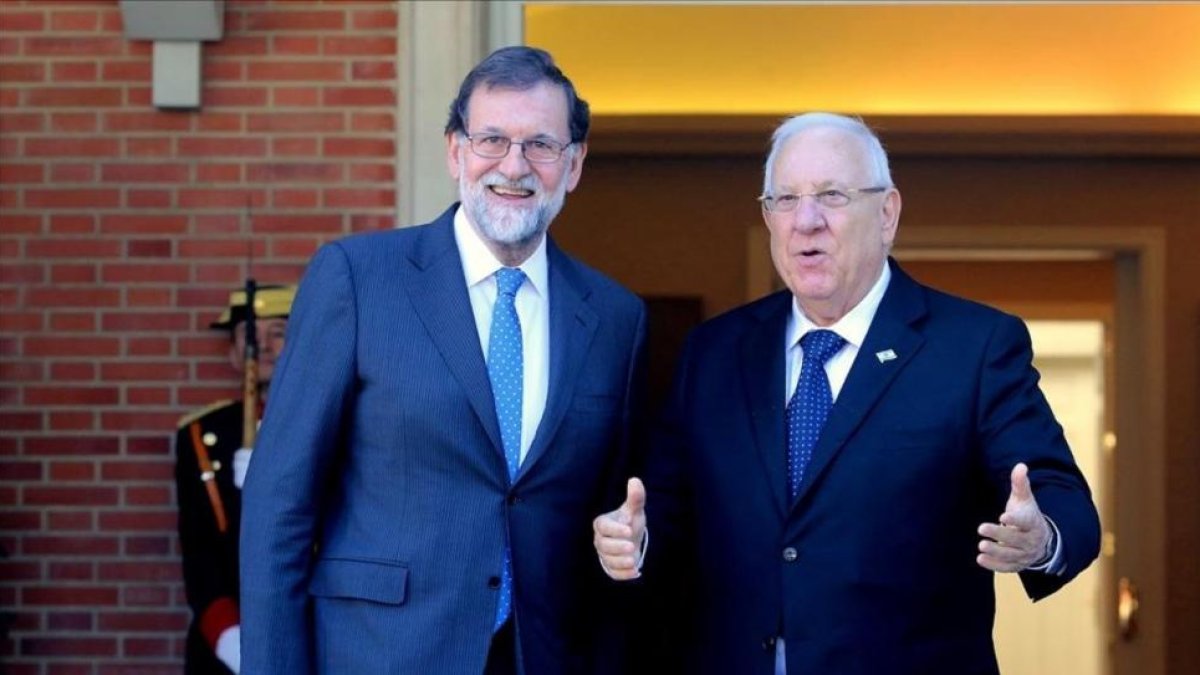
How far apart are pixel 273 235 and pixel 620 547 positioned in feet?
7.15

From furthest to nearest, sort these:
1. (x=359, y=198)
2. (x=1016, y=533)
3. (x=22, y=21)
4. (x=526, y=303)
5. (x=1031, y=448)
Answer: (x=22, y=21) < (x=359, y=198) < (x=526, y=303) < (x=1031, y=448) < (x=1016, y=533)

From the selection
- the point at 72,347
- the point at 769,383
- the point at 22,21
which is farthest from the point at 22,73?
the point at 769,383

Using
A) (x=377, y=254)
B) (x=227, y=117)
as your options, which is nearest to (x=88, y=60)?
(x=227, y=117)

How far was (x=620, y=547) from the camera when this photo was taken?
116 inches

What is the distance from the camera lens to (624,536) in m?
2.95

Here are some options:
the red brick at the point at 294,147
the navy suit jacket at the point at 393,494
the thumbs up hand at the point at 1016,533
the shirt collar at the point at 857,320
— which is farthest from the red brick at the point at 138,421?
the thumbs up hand at the point at 1016,533

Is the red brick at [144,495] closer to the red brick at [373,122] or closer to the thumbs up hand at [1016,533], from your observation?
the red brick at [373,122]

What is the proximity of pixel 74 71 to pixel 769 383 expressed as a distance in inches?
95.3

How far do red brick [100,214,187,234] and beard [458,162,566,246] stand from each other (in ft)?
6.18

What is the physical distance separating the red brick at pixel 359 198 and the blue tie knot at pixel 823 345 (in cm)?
178

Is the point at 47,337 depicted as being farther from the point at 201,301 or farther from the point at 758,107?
the point at 758,107

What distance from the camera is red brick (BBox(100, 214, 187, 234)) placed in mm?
4891

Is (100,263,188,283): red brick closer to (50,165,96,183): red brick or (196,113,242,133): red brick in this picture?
(50,165,96,183): red brick

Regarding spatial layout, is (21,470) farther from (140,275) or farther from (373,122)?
(373,122)
